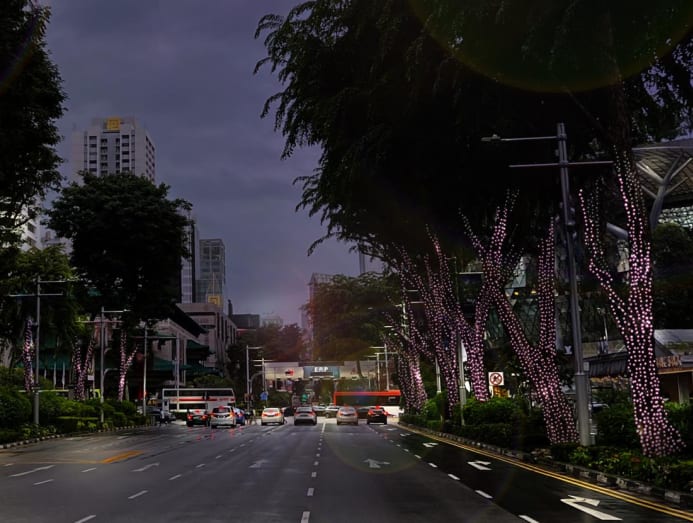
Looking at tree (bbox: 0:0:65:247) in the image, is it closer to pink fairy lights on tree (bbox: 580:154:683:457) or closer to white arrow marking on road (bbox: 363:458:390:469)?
white arrow marking on road (bbox: 363:458:390:469)

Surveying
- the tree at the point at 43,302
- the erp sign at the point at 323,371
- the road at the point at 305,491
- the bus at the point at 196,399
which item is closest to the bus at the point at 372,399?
the erp sign at the point at 323,371

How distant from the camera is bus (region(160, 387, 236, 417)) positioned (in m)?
92.6

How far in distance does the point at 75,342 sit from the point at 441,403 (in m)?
26.9

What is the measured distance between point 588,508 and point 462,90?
547 inches

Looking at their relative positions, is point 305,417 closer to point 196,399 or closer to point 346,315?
point 196,399

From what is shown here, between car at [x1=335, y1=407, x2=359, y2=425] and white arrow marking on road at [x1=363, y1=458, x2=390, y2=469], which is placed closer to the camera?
white arrow marking on road at [x1=363, y1=458, x2=390, y2=469]

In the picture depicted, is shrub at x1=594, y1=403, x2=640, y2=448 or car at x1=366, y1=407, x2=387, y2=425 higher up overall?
shrub at x1=594, y1=403, x2=640, y2=448

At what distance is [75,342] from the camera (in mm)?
59625

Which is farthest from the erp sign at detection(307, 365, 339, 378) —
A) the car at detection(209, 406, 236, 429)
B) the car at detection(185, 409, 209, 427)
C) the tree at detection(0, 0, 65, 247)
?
the tree at detection(0, 0, 65, 247)

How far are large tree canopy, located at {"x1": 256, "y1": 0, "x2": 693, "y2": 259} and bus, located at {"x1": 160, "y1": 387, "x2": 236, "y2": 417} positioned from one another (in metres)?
60.6

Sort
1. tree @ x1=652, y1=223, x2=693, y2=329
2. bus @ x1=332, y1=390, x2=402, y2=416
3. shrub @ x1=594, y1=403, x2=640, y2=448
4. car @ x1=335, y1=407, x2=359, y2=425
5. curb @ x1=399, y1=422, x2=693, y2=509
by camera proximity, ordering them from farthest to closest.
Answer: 1. bus @ x1=332, y1=390, x2=402, y2=416
2. car @ x1=335, y1=407, x2=359, y2=425
3. tree @ x1=652, y1=223, x2=693, y2=329
4. shrub @ x1=594, y1=403, x2=640, y2=448
5. curb @ x1=399, y1=422, x2=693, y2=509

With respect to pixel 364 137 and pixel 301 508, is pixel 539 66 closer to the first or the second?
pixel 364 137

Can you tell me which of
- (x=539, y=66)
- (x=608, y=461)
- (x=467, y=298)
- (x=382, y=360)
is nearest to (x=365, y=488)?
(x=608, y=461)

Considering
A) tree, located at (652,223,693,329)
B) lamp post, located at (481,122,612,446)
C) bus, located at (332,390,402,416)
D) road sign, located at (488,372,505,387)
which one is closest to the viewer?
lamp post, located at (481,122,612,446)
